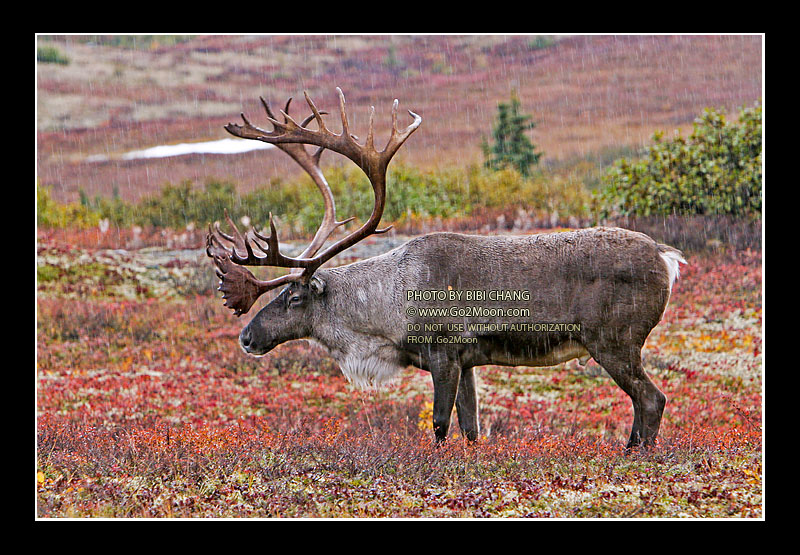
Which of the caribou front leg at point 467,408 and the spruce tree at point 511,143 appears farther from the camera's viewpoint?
the spruce tree at point 511,143

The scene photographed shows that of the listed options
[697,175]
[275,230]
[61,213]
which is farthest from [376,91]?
[61,213]

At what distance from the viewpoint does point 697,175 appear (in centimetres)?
1049

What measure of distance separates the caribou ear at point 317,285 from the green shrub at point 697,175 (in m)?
4.95

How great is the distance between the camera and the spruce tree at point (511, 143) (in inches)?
432

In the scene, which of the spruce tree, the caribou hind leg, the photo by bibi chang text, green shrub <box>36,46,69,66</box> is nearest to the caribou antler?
the photo by bibi chang text

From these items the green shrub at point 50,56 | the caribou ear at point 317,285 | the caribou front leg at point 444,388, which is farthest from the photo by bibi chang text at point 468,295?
the green shrub at point 50,56

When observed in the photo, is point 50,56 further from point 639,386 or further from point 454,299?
point 639,386

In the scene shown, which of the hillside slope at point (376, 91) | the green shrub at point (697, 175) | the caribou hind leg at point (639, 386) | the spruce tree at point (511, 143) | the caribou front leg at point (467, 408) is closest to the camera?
the caribou hind leg at point (639, 386)

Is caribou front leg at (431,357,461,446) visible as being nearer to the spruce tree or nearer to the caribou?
the caribou

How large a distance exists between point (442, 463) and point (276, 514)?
5.03 feet

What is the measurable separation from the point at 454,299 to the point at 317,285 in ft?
4.30

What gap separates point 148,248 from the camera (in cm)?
1146

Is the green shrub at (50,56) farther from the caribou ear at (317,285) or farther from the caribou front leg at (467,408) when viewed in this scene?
the caribou front leg at (467,408)

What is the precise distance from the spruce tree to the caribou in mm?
3743
